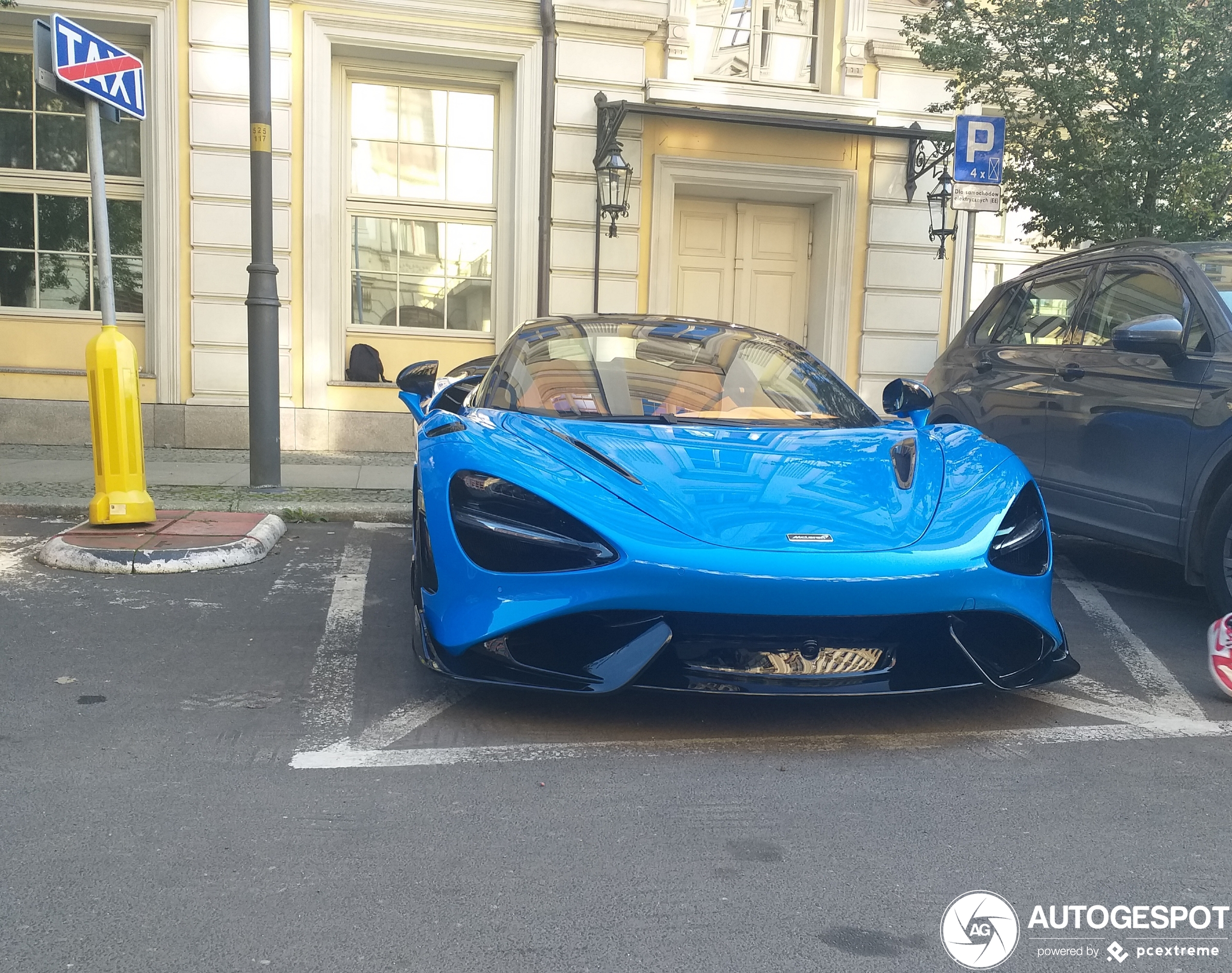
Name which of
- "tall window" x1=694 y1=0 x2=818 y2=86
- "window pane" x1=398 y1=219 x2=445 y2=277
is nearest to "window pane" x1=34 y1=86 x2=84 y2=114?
"window pane" x1=398 y1=219 x2=445 y2=277

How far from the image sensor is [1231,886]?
229cm

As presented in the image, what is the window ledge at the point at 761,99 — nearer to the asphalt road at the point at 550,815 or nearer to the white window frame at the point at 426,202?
the white window frame at the point at 426,202

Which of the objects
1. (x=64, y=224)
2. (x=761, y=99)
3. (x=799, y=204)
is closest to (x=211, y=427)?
(x=64, y=224)

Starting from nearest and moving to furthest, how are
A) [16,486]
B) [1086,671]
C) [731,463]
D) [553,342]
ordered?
[731,463] → [1086,671] → [553,342] → [16,486]

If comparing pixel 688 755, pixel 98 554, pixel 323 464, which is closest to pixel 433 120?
pixel 323 464

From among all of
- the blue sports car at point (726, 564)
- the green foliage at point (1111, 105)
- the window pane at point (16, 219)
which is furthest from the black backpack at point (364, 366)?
the blue sports car at point (726, 564)

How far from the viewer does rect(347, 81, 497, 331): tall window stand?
10.7 m

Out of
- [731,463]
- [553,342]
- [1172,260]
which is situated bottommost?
[731,463]

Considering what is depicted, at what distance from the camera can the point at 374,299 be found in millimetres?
10805

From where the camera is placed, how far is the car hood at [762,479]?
9.96 ft

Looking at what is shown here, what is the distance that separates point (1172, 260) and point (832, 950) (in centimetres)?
401

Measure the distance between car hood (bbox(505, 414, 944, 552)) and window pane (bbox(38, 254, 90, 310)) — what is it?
825 centimetres

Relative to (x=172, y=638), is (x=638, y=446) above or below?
above

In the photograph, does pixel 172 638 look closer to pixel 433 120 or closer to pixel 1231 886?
pixel 1231 886
